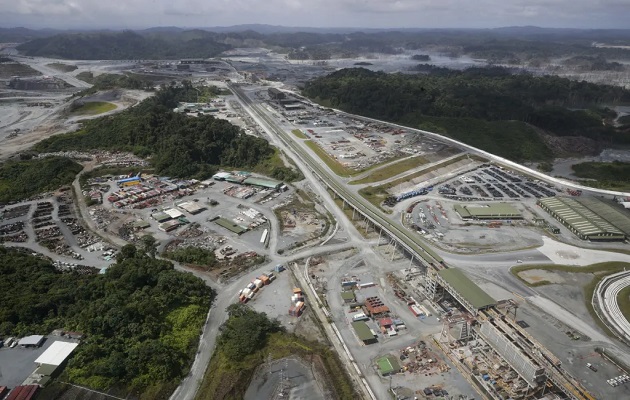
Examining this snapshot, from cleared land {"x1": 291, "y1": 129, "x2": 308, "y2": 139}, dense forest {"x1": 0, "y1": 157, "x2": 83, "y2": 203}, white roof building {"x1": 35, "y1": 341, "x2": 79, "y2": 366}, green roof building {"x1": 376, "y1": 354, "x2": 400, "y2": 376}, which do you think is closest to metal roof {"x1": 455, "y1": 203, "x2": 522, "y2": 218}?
green roof building {"x1": 376, "y1": 354, "x2": 400, "y2": 376}

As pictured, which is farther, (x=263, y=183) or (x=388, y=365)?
(x=263, y=183)

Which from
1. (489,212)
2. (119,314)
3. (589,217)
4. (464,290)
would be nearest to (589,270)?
(589,217)

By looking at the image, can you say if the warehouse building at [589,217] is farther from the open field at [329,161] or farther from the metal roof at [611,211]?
the open field at [329,161]

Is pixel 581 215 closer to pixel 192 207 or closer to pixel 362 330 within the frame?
pixel 362 330

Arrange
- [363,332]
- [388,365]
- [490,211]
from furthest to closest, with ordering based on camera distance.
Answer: [490,211] < [363,332] < [388,365]

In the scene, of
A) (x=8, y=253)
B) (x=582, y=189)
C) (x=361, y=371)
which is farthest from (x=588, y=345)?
(x=8, y=253)

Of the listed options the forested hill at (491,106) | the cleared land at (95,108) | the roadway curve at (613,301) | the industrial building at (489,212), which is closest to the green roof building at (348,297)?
A: the roadway curve at (613,301)

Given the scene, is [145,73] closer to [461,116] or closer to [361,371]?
[461,116]
